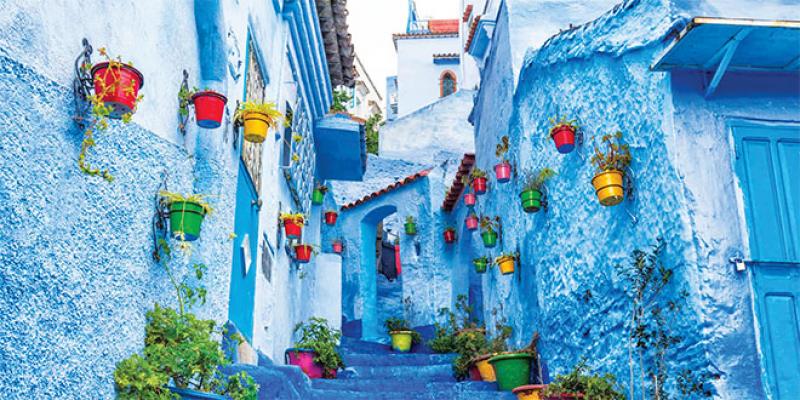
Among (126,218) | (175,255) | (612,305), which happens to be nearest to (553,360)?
(612,305)

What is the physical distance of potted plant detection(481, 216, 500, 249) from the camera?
11.3 metres

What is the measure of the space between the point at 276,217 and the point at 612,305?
4.73 m

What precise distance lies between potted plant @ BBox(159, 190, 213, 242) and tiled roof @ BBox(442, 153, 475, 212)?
9.44m

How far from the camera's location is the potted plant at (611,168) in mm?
6848

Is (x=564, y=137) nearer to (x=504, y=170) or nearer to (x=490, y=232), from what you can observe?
(x=504, y=170)

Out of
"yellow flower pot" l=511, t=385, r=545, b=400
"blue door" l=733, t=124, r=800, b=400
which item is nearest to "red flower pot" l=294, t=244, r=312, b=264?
"yellow flower pot" l=511, t=385, r=545, b=400

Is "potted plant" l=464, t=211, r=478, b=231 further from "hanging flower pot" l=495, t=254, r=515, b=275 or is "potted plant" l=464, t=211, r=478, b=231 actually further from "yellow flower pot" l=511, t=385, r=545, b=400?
"yellow flower pot" l=511, t=385, r=545, b=400

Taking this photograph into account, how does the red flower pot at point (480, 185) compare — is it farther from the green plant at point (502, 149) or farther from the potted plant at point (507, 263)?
the potted plant at point (507, 263)

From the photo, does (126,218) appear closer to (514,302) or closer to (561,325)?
(561,325)

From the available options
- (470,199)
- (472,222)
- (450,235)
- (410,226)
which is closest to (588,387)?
(472,222)

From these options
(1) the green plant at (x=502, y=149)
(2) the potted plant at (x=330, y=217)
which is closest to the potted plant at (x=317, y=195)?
(2) the potted plant at (x=330, y=217)

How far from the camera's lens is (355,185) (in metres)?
22.0

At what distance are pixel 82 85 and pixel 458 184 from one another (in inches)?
454

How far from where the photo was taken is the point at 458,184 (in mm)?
15242
